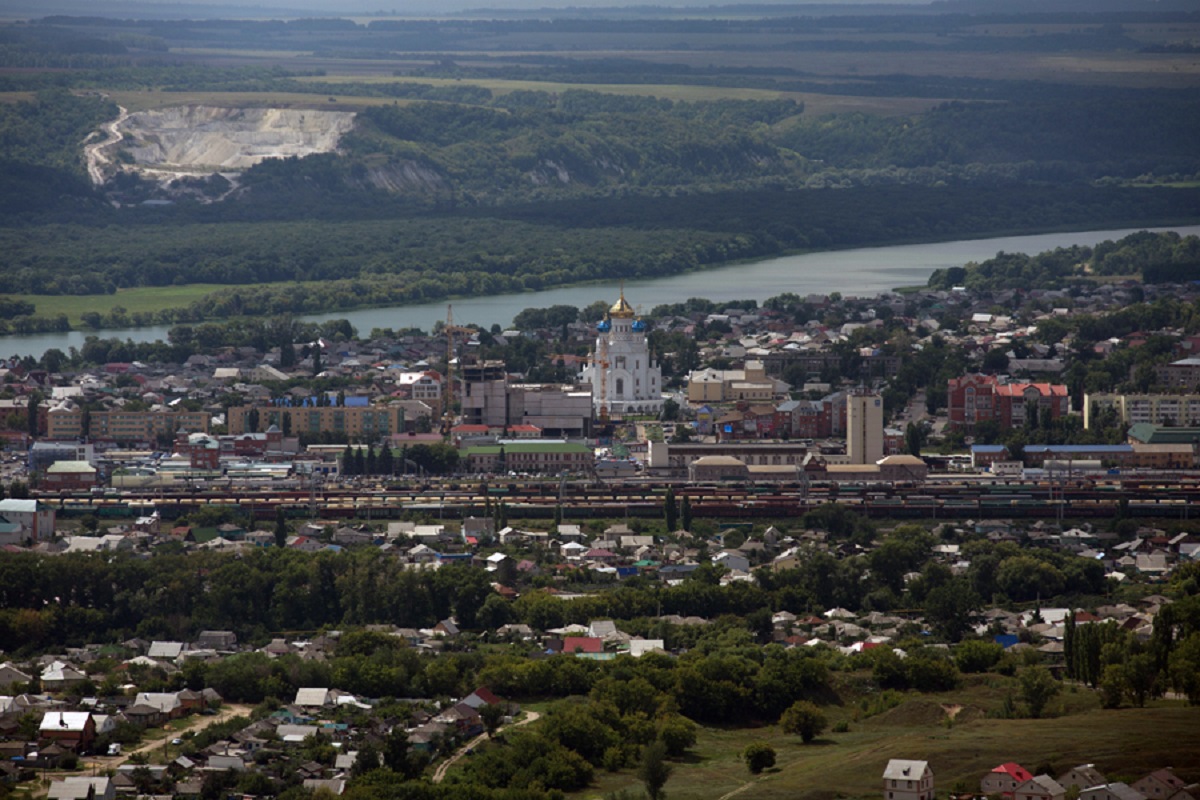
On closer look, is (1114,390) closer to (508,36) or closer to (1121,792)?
(1121,792)

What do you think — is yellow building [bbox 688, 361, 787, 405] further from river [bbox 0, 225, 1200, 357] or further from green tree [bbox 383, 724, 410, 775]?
green tree [bbox 383, 724, 410, 775]

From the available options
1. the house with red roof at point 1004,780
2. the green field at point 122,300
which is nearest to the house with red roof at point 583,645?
the house with red roof at point 1004,780

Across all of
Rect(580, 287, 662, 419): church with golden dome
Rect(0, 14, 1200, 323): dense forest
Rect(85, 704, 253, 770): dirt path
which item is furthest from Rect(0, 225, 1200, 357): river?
Rect(85, 704, 253, 770): dirt path

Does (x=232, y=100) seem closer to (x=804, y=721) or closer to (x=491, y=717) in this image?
(x=491, y=717)

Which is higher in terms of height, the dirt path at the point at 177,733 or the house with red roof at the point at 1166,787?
the house with red roof at the point at 1166,787

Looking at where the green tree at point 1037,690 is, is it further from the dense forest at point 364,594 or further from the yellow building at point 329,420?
the yellow building at point 329,420

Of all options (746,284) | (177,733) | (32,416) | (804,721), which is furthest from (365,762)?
(746,284)
